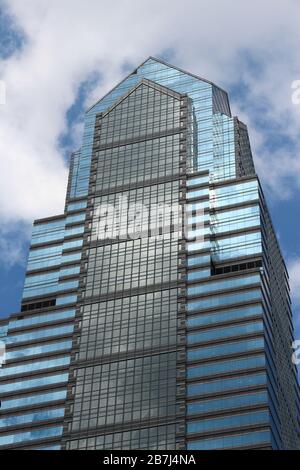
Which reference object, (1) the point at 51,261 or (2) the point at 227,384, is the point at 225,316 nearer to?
(2) the point at 227,384

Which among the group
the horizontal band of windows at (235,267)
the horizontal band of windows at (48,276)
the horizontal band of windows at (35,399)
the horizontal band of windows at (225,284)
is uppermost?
the horizontal band of windows at (48,276)

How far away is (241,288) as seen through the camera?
16625 centimetres

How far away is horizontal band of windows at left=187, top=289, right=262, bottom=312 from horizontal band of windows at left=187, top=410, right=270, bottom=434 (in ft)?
73.8

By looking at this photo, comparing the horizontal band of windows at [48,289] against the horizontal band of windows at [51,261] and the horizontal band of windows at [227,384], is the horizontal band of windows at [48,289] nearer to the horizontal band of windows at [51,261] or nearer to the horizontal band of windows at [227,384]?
the horizontal band of windows at [51,261]

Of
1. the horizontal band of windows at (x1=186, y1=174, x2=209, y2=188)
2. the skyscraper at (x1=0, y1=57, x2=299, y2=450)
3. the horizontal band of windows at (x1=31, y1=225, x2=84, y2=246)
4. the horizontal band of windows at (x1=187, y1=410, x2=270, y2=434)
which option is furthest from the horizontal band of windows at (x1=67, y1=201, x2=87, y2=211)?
the horizontal band of windows at (x1=187, y1=410, x2=270, y2=434)

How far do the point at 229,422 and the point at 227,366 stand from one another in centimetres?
1045

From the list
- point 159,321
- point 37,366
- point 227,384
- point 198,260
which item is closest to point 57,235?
point 37,366

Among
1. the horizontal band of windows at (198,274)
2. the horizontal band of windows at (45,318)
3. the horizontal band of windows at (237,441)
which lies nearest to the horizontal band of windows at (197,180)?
the horizontal band of windows at (198,274)

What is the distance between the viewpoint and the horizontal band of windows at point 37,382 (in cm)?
16875

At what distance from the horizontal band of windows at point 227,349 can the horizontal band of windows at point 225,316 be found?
5027 mm

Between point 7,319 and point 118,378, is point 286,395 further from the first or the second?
point 7,319

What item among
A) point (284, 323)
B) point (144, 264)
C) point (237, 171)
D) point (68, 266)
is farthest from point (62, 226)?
point (284, 323)

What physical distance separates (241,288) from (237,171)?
3584 cm

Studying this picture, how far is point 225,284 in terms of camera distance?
167875mm
